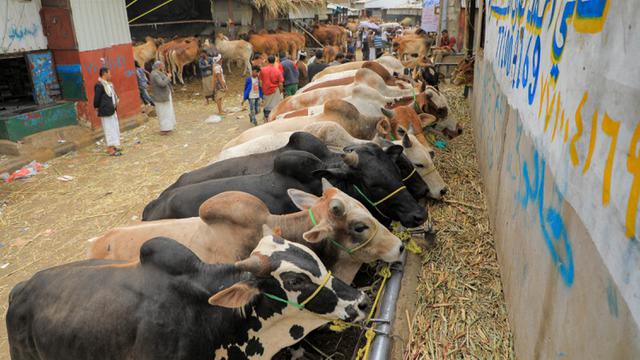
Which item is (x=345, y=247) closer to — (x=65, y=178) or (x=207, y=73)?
(x=65, y=178)

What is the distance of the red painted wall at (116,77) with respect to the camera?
10297 mm

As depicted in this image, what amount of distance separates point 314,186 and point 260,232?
905mm

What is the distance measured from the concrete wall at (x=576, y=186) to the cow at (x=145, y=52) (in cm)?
1556

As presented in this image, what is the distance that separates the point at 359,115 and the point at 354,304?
11.5 ft

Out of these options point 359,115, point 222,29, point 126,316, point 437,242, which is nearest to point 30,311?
point 126,316

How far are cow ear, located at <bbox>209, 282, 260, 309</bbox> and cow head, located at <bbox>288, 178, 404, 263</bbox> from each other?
0.78 meters

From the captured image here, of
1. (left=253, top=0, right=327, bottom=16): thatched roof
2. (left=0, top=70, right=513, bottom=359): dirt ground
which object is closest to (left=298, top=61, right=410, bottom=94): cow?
(left=0, top=70, right=513, bottom=359): dirt ground

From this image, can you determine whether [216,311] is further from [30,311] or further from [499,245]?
[499,245]

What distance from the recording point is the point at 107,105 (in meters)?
9.29

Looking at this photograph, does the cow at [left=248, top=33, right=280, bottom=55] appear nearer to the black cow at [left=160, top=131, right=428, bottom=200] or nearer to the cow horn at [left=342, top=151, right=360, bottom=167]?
the black cow at [left=160, top=131, right=428, bottom=200]

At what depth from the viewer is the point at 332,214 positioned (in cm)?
314

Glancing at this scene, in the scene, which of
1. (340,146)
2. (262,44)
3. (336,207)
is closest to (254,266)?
(336,207)

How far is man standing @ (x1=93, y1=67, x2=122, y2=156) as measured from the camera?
920 centimetres

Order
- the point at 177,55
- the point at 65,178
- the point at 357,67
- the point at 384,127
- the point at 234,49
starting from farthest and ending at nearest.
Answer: the point at 234,49
the point at 177,55
the point at 357,67
the point at 65,178
the point at 384,127
